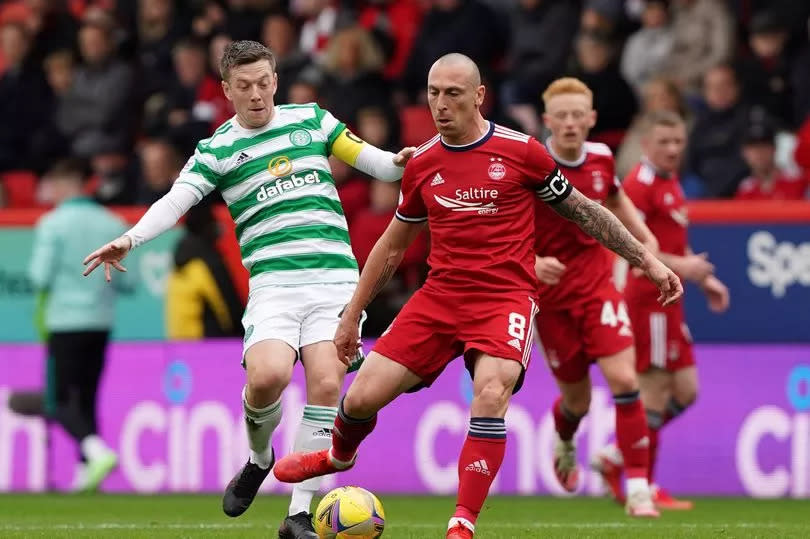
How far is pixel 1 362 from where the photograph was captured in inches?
568

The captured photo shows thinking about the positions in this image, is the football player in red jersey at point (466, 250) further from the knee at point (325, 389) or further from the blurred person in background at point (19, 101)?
the blurred person in background at point (19, 101)

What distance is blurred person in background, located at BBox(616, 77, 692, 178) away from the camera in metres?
13.8

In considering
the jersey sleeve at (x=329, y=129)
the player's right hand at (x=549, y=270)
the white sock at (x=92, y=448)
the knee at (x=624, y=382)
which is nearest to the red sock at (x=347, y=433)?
the jersey sleeve at (x=329, y=129)

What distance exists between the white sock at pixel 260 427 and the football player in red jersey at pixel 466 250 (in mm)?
702

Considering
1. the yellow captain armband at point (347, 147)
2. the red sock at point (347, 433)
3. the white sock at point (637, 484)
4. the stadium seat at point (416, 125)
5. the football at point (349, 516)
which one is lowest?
the white sock at point (637, 484)

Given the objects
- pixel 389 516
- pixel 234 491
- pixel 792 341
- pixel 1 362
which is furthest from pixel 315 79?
pixel 234 491

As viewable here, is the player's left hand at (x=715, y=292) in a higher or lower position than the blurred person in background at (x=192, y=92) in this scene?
lower

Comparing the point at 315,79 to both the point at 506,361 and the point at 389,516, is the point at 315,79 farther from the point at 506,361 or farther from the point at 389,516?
the point at 506,361

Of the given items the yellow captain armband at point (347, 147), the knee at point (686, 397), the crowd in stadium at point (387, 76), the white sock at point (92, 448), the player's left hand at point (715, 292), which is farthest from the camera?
the crowd in stadium at point (387, 76)

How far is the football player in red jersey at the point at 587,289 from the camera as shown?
10227 mm

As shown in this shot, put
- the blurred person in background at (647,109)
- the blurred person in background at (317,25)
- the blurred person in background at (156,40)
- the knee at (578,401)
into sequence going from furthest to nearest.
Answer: the blurred person in background at (156,40), the blurred person in background at (317,25), the blurred person in background at (647,109), the knee at (578,401)

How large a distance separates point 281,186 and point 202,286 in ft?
19.0

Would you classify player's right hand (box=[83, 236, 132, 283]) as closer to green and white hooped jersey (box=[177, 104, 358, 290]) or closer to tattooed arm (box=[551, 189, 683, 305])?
green and white hooped jersey (box=[177, 104, 358, 290])

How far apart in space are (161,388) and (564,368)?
460cm
